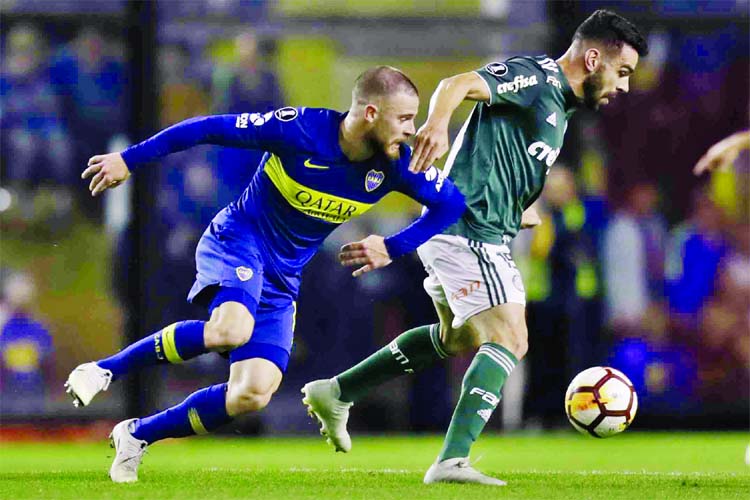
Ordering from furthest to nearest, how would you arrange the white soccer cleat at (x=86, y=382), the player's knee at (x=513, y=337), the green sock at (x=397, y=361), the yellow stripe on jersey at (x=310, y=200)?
the green sock at (x=397, y=361) → the player's knee at (x=513, y=337) → the yellow stripe on jersey at (x=310, y=200) → the white soccer cleat at (x=86, y=382)

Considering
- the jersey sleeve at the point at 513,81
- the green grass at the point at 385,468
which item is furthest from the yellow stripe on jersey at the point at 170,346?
the jersey sleeve at the point at 513,81

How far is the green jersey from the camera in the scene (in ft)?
22.6

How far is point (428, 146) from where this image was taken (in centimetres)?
590

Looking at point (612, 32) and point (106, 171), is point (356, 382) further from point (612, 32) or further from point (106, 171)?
point (612, 32)

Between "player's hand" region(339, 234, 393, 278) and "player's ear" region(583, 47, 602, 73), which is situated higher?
"player's ear" region(583, 47, 602, 73)

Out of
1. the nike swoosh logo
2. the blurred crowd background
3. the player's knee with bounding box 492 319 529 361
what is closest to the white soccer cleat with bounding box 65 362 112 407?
the nike swoosh logo

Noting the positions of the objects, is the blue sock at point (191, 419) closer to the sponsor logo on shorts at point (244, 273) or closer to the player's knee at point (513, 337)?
the sponsor logo on shorts at point (244, 273)

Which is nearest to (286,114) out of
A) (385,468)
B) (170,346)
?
(170,346)

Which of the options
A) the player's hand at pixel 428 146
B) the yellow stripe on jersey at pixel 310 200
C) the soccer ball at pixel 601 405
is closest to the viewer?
the player's hand at pixel 428 146

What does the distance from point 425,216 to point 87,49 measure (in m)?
5.23

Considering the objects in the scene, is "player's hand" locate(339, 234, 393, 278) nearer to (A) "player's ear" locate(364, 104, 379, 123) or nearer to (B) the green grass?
(A) "player's ear" locate(364, 104, 379, 123)

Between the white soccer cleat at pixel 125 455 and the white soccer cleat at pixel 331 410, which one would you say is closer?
the white soccer cleat at pixel 125 455

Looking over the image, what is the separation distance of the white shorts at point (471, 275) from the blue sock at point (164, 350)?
120 centimetres

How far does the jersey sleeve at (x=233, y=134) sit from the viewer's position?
20.3 feet
